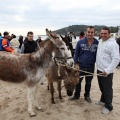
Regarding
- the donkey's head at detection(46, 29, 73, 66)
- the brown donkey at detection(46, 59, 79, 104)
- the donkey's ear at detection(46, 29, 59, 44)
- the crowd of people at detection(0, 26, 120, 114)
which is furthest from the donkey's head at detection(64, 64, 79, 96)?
the donkey's ear at detection(46, 29, 59, 44)

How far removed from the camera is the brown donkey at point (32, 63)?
5.18 metres

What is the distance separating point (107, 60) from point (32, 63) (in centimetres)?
191

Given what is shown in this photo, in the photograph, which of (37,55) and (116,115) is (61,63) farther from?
(116,115)

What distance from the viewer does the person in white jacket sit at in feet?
17.1

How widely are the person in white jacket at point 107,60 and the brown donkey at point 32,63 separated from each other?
90 cm

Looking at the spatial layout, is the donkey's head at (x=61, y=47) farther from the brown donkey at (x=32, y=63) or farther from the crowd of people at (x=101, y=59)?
the crowd of people at (x=101, y=59)

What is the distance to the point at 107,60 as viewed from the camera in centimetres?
541

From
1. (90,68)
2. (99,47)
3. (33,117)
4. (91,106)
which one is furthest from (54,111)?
(99,47)

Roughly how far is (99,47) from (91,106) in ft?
5.93

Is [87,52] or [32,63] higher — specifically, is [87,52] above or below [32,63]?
above

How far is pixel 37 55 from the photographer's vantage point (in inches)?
213

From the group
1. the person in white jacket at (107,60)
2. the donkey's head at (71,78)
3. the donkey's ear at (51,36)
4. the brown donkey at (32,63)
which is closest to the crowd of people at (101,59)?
the person in white jacket at (107,60)

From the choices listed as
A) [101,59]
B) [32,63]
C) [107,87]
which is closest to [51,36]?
[32,63]

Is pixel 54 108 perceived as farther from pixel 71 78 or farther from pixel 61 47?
pixel 61 47
